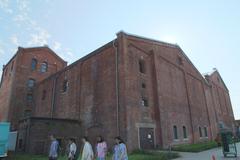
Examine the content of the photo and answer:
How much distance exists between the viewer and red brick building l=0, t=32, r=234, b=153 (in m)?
17.3

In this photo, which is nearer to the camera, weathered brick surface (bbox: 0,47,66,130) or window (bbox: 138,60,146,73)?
window (bbox: 138,60,146,73)

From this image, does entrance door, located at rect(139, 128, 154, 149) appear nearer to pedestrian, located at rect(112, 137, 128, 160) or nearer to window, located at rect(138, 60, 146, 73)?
window, located at rect(138, 60, 146, 73)

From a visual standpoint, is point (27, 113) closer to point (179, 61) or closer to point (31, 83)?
point (31, 83)

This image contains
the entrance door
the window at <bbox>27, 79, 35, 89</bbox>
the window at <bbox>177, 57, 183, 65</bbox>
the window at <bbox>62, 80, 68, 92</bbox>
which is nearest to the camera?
the entrance door

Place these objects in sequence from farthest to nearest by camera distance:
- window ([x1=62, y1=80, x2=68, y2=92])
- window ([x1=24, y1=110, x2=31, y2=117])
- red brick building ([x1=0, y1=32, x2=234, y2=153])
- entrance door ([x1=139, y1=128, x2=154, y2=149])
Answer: window ([x1=24, y1=110, x2=31, y2=117]) < window ([x1=62, y1=80, x2=68, y2=92]) < red brick building ([x1=0, y1=32, x2=234, y2=153]) < entrance door ([x1=139, y1=128, x2=154, y2=149])

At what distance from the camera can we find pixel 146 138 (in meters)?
17.3

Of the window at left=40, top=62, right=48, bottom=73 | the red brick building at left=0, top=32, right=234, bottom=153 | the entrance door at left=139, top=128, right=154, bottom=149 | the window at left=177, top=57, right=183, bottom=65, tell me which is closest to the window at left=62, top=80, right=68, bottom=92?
the red brick building at left=0, top=32, right=234, bottom=153

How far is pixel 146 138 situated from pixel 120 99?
403 centimetres

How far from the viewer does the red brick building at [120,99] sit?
1733 cm

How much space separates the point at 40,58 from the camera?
3466 cm

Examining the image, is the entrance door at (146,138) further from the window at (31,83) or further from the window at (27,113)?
the window at (31,83)

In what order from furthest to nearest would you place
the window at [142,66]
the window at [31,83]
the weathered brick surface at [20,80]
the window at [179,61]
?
the window at [31,83] < the weathered brick surface at [20,80] < the window at [179,61] < the window at [142,66]

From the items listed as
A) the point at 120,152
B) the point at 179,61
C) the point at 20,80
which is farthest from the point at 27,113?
the point at 120,152

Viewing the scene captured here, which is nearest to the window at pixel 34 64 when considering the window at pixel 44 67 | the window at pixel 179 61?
the window at pixel 44 67
